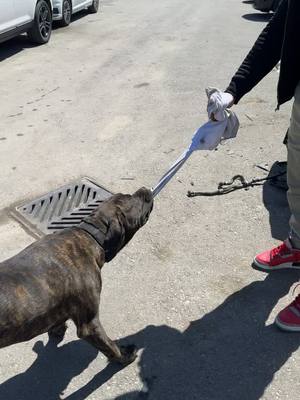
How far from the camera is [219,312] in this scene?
A: 3.17 meters

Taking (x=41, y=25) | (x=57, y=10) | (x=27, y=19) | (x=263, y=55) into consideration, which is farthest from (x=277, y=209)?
(x=57, y=10)

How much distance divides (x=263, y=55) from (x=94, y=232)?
1.54 metres

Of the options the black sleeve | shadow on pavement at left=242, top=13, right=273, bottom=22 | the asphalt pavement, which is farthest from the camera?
shadow on pavement at left=242, top=13, right=273, bottom=22

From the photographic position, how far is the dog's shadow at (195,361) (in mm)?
2670

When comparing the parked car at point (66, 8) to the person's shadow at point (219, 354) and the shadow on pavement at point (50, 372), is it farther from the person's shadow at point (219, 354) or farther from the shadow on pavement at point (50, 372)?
the shadow on pavement at point (50, 372)

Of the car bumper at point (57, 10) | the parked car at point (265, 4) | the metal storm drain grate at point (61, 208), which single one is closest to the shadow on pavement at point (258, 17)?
the parked car at point (265, 4)

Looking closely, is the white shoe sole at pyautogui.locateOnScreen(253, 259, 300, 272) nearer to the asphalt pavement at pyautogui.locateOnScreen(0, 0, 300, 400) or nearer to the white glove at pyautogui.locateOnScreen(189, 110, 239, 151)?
the asphalt pavement at pyautogui.locateOnScreen(0, 0, 300, 400)

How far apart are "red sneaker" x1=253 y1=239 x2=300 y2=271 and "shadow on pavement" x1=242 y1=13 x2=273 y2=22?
9627 mm

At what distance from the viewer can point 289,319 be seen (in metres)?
3.04

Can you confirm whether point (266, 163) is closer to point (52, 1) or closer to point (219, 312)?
point (219, 312)

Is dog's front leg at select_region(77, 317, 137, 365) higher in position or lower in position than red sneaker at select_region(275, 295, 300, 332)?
higher

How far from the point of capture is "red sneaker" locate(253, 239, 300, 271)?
347cm

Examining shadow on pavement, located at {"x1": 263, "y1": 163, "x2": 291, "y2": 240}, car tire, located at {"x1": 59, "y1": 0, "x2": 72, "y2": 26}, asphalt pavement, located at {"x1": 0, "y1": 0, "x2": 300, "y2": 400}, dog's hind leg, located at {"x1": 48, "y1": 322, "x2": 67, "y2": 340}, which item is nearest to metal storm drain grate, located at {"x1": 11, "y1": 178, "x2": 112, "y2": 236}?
asphalt pavement, located at {"x1": 0, "y1": 0, "x2": 300, "y2": 400}

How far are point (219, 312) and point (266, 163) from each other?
221cm
